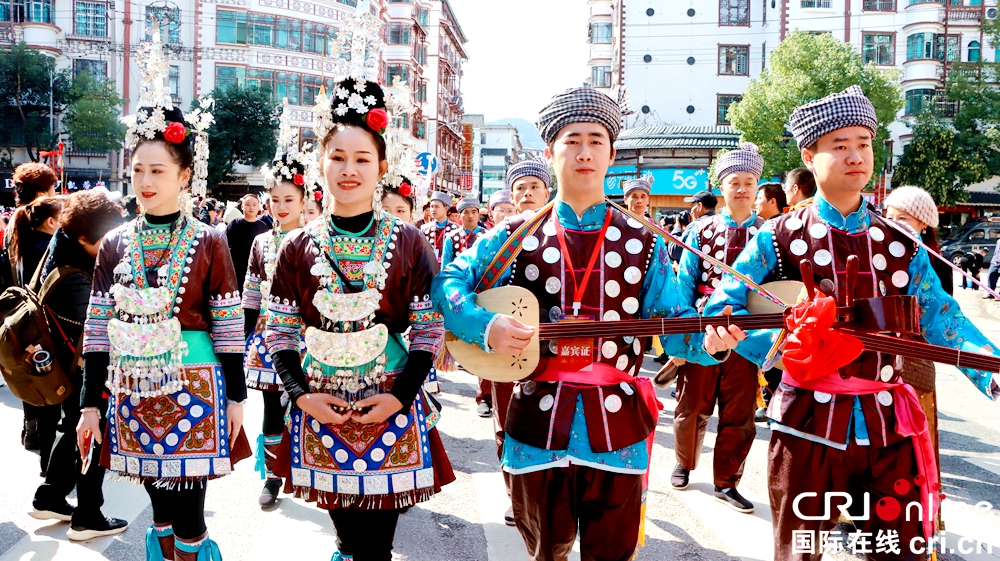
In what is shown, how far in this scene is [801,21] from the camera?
1543 inches

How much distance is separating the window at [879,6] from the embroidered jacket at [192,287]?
43.5m

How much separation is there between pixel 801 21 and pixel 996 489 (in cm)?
3889

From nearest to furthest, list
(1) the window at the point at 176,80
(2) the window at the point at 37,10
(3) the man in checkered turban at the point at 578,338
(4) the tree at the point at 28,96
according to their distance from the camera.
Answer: (3) the man in checkered turban at the point at 578,338 → (4) the tree at the point at 28,96 → (2) the window at the point at 37,10 → (1) the window at the point at 176,80

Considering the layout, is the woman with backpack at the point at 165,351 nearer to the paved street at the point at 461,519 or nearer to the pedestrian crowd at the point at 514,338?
the pedestrian crowd at the point at 514,338

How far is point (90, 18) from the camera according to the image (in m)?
34.4

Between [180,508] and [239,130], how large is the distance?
32897 mm

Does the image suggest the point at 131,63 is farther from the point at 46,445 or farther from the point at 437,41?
the point at 46,445

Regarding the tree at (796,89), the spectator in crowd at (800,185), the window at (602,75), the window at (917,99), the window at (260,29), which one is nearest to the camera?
the spectator in crowd at (800,185)

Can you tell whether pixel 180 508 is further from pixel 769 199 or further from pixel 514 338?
pixel 769 199

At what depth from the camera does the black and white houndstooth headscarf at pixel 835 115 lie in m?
3.00

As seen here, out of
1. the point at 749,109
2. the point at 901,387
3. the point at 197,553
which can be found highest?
the point at 749,109

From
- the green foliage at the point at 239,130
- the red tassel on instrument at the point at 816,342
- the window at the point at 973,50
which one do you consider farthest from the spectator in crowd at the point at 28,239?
the window at the point at 973,50

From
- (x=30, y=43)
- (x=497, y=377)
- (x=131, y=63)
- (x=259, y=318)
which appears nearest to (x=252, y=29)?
(x=131, y=63)

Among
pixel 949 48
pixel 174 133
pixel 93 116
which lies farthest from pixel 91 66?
pixel 949 48
